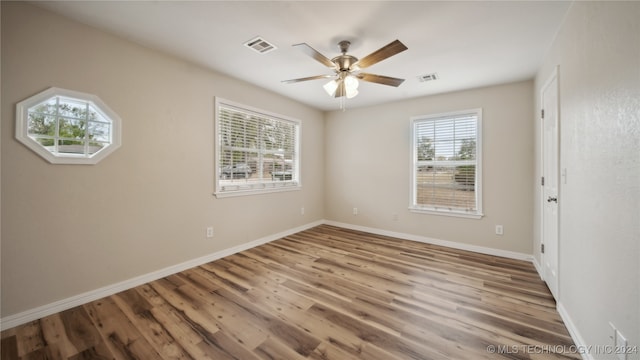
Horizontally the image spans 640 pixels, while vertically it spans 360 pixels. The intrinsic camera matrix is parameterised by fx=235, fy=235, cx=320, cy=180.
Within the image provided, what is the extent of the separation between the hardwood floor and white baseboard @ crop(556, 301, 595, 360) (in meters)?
0.06

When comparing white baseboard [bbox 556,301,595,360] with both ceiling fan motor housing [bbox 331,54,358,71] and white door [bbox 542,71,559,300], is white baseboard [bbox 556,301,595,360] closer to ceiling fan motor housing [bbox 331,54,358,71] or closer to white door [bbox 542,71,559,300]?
white door [bbox 542,71,559,300]

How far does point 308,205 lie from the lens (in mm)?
4934

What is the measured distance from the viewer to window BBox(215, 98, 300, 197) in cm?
336

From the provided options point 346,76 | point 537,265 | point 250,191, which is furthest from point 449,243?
point 250,191

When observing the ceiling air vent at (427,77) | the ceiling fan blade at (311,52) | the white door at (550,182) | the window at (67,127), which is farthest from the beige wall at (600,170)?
the window at (67,127)

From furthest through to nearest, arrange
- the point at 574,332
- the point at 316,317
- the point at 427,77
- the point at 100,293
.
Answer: the point at 427,77 → the point at 100,293 → the point at 316,317 → the point at 574,332

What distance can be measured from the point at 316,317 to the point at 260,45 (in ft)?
8.80

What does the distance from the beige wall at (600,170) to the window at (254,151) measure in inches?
139

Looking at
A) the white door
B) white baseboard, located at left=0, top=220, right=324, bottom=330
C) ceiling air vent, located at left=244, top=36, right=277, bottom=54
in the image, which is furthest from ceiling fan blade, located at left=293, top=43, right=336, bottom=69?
white baseboard, located at left=0, top=220, right=324, bottom=330

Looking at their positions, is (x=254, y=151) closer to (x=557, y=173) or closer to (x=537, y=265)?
(x=557, y=173)

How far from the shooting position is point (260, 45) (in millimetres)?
2471

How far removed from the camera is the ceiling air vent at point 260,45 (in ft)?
7.79

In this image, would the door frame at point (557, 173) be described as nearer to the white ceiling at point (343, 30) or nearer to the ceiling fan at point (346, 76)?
the white ceiling at point (343, 30)

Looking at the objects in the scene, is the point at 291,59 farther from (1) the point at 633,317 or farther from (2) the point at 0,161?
(1) the point at 633,317
